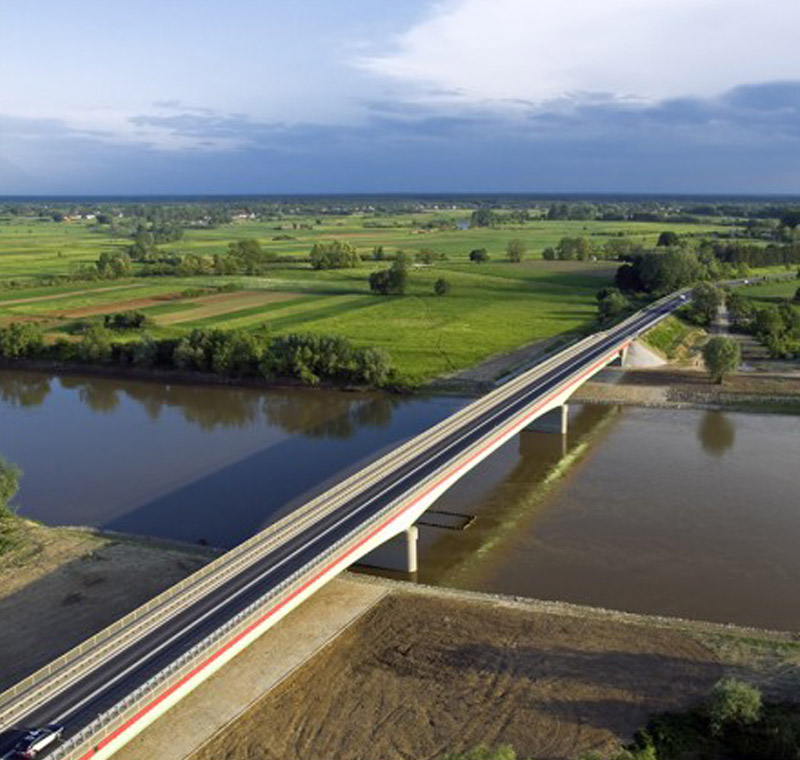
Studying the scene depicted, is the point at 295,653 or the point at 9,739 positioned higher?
the point at 9,739

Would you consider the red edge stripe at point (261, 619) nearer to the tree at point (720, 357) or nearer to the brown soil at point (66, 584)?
the brown soil at point (66, 584)

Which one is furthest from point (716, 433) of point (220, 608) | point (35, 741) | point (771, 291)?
point (771, 291)

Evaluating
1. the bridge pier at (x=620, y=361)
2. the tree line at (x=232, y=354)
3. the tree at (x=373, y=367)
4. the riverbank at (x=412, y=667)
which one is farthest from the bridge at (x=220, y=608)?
the bridge pier at (x=620, y=361)

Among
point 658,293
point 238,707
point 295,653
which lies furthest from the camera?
point 658,293

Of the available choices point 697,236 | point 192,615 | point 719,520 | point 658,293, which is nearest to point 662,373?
point 719,520

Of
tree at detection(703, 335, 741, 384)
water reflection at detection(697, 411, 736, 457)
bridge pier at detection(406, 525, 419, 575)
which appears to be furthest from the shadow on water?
tree at detection(703, 335, 741, 384)

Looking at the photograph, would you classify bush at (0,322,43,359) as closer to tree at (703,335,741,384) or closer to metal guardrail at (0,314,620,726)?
metal guardrail at (0,314,620,726)

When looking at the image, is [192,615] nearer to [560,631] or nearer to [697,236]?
[560,631]
